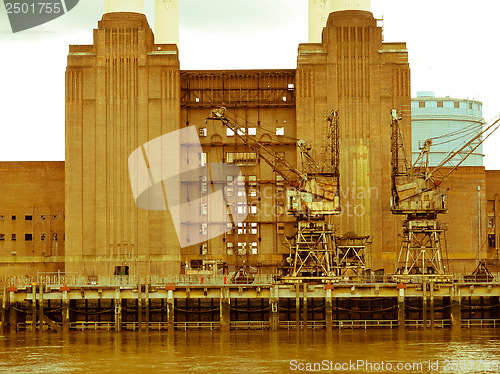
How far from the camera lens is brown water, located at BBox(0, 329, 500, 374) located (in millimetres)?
63688

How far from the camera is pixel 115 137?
103938 millimetres

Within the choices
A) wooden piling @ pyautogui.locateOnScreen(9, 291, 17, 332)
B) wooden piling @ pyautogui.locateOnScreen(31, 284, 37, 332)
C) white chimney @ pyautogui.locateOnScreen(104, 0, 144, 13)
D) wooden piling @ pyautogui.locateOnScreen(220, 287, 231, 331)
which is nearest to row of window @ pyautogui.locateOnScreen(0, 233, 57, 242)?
white chimney @ pyautogui.locateOnScreen(104, 0, 144, 13)

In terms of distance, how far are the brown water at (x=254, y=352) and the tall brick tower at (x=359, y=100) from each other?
23.3 metres

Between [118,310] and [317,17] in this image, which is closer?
[118,310]

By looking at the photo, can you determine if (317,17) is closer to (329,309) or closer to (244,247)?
(244,247)

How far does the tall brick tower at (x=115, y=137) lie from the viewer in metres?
103

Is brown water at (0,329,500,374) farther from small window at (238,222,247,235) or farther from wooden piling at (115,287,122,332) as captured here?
small window at (238,222,247,235)

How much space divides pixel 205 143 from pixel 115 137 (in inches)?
361

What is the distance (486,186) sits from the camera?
112 m

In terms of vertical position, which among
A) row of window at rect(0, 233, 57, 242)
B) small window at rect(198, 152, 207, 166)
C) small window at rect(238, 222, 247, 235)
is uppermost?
small window at rect(198, 152, 207, 166)

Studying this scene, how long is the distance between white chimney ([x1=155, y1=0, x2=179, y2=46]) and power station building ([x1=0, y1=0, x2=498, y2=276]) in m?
14.4

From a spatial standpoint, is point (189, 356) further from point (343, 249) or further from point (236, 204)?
point (236, 204)

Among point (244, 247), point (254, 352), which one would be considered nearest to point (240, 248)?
point (244, 247)

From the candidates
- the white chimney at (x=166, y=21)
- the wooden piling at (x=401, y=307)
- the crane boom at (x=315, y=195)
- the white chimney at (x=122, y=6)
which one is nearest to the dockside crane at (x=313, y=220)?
the crane boom at (x=315, y=195)
